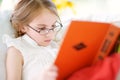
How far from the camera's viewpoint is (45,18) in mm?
1240

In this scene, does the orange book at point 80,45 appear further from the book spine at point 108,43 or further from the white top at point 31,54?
the white top at point 31,54

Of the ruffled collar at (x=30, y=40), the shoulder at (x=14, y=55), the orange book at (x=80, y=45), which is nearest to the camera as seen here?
the orange book at (x=80, y=45)

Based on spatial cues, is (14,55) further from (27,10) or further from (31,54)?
(27,10)

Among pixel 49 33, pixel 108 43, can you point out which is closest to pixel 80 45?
pixel 108 43

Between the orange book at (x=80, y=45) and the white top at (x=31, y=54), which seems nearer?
the orange book at (x=80, y=45)

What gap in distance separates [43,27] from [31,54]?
130mm

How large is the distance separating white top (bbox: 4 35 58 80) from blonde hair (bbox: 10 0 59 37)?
0.07m

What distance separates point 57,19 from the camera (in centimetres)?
130

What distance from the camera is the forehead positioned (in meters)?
1.24

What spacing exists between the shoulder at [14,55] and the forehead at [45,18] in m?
0.15

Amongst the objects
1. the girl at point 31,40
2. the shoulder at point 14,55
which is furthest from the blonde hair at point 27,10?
the shoulder at point 14,55

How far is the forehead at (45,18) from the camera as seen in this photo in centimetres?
124

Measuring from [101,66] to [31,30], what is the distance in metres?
0.53

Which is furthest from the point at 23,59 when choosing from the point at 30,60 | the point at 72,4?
the point at 72,4
